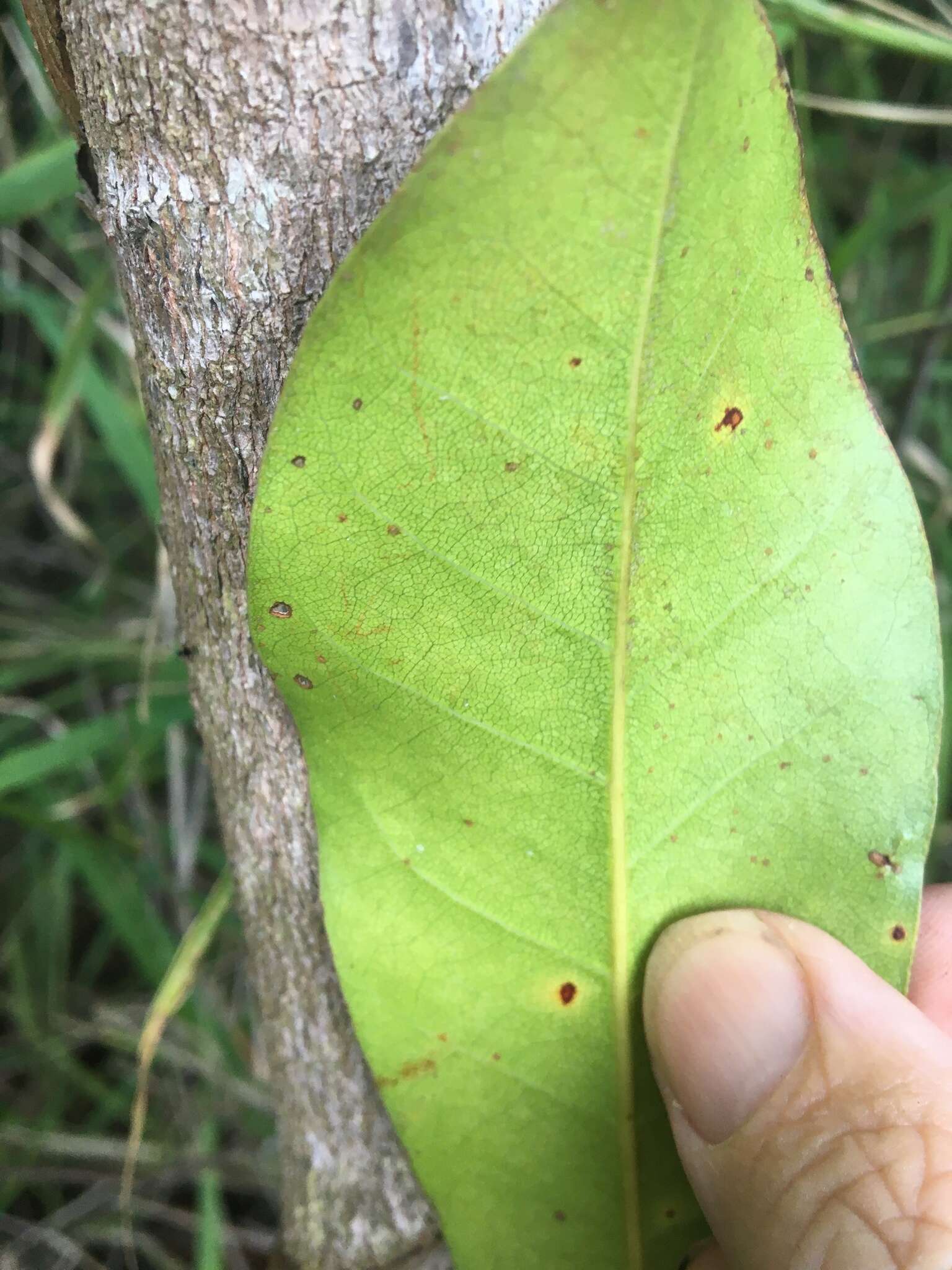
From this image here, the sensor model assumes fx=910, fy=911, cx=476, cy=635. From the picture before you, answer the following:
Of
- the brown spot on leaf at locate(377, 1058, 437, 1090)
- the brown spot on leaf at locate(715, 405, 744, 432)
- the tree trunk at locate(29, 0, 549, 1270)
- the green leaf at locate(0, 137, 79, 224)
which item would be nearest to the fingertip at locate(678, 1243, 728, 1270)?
the brown spot on leaf at locate(377, 1058, 437, 1090)

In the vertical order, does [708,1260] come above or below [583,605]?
below

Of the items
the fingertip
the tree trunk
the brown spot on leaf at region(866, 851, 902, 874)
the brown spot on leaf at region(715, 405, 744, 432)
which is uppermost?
the tree trunk

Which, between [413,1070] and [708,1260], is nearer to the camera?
[413,1070]

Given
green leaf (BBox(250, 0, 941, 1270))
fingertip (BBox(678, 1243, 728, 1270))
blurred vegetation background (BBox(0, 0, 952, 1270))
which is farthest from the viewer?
blurred vegetation background (BBox(0, 0, 952, 1270))

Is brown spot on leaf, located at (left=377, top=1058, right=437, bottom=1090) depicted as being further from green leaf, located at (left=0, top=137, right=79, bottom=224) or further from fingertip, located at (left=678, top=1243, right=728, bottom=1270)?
green leaf, located at (left=0, top=137, right=79, bottom=224)

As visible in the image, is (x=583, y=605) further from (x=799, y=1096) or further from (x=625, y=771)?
(x=799, y=1096)

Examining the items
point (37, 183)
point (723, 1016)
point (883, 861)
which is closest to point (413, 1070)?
point (723, 1016)

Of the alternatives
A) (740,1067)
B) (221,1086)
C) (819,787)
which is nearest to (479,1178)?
(740,1067)
